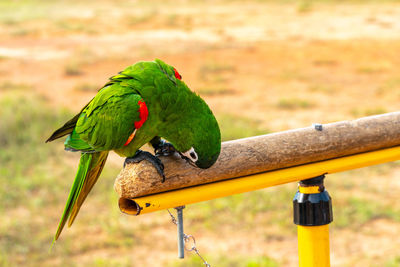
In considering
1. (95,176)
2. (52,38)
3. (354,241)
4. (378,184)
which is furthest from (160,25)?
(95,176)

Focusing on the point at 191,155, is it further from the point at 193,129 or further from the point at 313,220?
the point at 313,220

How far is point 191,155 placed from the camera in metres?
1.86

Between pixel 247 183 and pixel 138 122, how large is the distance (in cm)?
47

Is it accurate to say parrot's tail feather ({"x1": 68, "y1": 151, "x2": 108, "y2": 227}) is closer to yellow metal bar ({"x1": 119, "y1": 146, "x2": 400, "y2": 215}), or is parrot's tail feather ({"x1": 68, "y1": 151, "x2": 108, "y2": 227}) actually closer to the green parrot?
the green parrot

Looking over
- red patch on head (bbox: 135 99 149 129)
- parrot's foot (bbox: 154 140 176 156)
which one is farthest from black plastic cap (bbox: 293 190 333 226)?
red patch on head (bbox: 135 99 149 129)

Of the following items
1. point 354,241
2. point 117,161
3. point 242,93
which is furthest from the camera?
point 242,93

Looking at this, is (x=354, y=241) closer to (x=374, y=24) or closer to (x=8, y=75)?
(x=8, y=75)

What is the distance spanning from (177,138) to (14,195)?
3.70 metres

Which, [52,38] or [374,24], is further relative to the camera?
[52,38]

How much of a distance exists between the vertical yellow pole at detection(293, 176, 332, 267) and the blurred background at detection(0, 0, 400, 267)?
2202 mm

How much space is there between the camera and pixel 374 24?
12.9 meters

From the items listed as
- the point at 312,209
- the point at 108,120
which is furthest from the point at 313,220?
the point at 108,120

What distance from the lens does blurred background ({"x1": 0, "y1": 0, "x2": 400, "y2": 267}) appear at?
4.45 m

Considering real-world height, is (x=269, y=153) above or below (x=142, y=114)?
below
